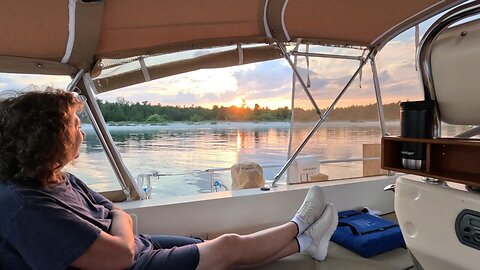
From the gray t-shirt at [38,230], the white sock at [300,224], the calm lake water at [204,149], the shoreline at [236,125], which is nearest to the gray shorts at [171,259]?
the gray t-shirt at [38,230]

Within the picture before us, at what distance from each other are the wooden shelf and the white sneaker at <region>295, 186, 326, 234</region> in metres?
0.58

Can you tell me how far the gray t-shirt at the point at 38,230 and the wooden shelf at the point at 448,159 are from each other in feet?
4.51

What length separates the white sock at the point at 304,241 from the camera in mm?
1898

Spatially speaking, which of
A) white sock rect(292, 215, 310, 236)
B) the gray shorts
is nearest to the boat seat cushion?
white sock rect(292, 215, 310, 236)

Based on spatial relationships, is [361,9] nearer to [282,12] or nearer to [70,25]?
[282,12]

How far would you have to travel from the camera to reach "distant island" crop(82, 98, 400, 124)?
7.42ft

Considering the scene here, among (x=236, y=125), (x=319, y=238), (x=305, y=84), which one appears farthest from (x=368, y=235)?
(x=236, y=125)

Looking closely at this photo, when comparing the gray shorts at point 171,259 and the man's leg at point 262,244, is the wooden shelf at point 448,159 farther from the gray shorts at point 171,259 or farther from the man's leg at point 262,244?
the gray shorts at point 171,259

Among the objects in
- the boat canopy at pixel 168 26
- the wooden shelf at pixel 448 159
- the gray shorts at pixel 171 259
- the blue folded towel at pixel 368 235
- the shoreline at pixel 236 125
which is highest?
the boat canopy at pixel 168 26

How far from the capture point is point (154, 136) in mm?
A: 2562

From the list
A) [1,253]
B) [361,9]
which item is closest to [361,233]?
[361,9]

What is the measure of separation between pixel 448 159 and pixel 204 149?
7.29 feet

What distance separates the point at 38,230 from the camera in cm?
110

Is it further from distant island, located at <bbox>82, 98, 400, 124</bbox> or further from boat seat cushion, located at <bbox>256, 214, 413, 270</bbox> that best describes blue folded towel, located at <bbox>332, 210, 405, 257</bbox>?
distant island, located at <bbox>82, 98, 400, 124</bbox>
